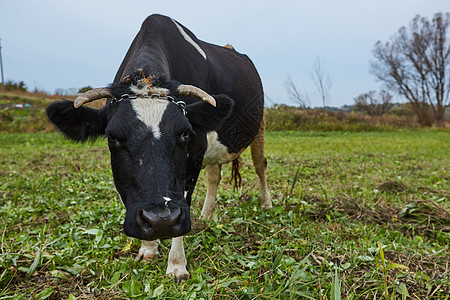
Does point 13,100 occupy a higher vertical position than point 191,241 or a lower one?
higher

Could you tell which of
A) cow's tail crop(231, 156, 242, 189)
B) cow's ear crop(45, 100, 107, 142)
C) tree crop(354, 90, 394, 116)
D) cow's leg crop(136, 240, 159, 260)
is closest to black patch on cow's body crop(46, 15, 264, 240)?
cow's ear crop(45, 100, 107, 142)

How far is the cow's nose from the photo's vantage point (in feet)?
5.74

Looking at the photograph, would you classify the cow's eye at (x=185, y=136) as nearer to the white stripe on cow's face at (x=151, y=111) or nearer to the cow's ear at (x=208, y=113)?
the white stripe on cow's face at (x=151, y=111)

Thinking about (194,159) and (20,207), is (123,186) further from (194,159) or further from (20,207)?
(20,207)

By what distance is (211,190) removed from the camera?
13.6 feet

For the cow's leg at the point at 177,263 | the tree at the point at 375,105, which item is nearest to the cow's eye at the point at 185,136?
the cow's leg at the point at 177,263

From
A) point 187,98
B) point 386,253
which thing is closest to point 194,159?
point 187,98

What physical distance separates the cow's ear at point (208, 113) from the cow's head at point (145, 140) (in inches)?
4.1

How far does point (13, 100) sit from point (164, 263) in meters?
28.1

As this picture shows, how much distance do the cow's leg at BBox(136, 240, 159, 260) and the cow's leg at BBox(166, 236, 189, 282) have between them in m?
0.26

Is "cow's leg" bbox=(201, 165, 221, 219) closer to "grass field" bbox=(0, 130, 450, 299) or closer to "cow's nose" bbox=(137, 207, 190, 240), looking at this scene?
"grass field" bbox=(0, 130, 450, 299)

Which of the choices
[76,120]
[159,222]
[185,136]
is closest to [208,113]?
[185,136]

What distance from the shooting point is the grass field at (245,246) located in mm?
2059

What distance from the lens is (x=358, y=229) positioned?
324 centimetres
